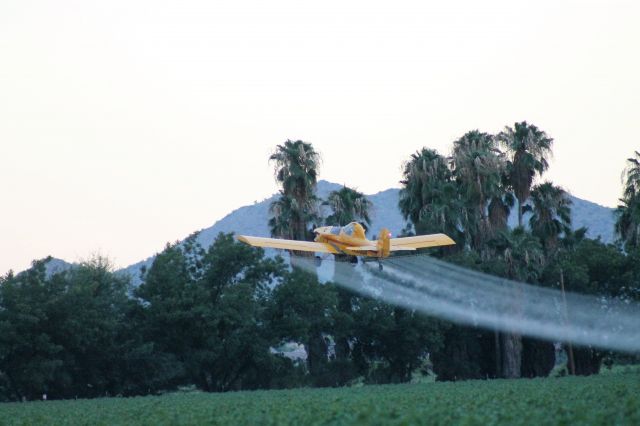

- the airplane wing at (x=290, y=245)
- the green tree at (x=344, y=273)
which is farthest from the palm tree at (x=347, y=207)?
the airplane wing at (x=290, y=245)

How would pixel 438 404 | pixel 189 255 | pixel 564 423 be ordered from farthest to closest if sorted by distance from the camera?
pixel 189 255, pixel 438 404, pixel 564 423

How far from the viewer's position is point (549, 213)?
264 feet

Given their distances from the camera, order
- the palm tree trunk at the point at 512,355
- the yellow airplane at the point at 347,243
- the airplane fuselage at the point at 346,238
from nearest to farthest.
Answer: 1. the yellow airplane at the point at 347,243
2. the airplane fuselage at the point at 346,238
3. the palm tree trunk at the point at 512,355

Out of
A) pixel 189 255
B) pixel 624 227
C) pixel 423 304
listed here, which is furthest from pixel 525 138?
pixel 189 255

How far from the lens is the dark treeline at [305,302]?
6212cm

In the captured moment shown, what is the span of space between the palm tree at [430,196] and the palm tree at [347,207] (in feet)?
10.9

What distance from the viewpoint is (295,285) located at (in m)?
68.8

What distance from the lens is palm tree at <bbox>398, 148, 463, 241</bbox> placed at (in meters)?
75.8

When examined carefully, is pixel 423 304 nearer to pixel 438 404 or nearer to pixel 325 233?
pixel 325 233

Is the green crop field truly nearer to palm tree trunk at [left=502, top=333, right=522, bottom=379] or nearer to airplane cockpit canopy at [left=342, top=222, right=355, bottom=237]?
airplane cockpit canopy at [left=342, top=222, right=355, bottom=237]

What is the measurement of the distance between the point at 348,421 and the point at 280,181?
1920 inches

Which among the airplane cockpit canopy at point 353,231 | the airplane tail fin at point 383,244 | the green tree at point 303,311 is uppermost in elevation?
the airplane cockpit canopy at point 353,231

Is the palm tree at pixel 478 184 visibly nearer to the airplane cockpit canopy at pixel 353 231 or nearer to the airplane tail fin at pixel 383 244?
the airplane cockpit canopy at pixel 353 231

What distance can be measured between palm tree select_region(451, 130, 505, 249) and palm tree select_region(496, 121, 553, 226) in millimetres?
1805
